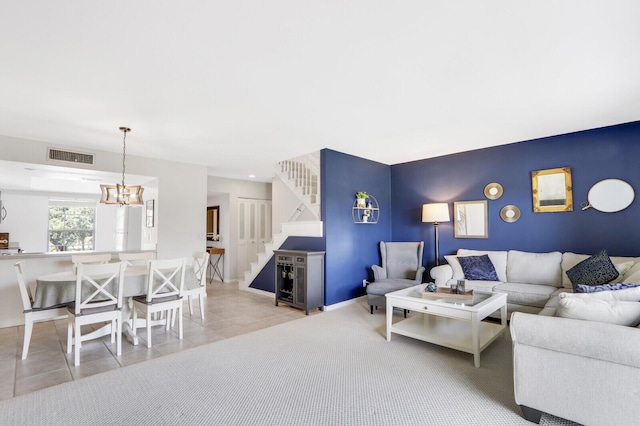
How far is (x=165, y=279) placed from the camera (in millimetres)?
3484

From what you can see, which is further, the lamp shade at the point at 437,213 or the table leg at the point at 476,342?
the lamp shade at the point at 437,213

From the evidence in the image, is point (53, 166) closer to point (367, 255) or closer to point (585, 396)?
point (367, 255)

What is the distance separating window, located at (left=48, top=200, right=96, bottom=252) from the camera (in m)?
7.97

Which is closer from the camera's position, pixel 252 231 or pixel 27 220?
pixel 27 220

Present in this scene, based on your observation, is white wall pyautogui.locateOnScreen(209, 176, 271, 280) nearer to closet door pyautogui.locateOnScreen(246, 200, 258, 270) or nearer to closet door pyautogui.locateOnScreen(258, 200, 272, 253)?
closet door pyautogui.locateOnScreen(246, 200, 258, 270)

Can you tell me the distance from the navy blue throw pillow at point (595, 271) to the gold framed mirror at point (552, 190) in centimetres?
103

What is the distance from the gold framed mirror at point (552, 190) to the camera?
430 cm

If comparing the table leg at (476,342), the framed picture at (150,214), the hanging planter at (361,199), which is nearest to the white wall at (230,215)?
the framed picture at (150,214)

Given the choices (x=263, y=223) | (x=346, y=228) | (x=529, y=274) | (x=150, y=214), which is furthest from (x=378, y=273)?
(x=150, y=214)

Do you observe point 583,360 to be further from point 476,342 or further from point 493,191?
point 493,191

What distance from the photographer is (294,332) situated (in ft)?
12.2

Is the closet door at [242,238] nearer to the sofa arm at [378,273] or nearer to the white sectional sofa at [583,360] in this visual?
the sofa arm at [378,273]

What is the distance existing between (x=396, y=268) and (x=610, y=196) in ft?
9.62

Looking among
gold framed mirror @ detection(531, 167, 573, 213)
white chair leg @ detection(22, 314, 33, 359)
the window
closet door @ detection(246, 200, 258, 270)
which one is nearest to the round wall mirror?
gold framed mirror @ detection(531, 167, 573, 213)
